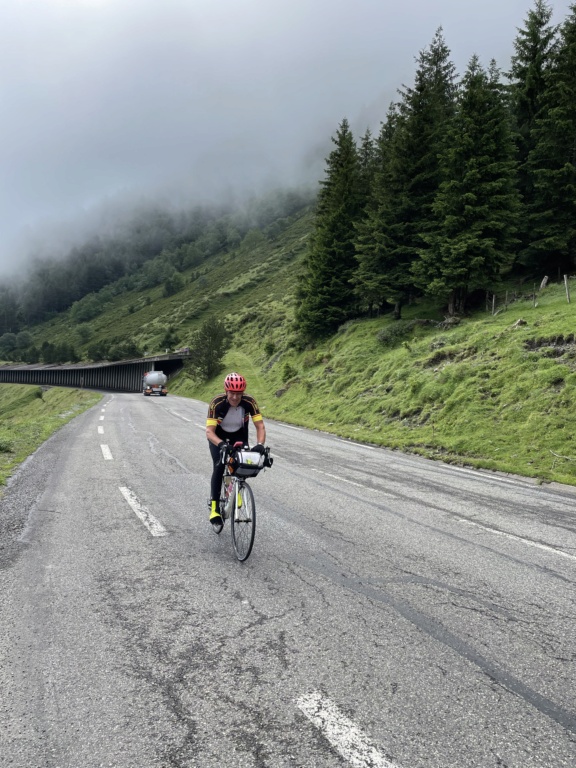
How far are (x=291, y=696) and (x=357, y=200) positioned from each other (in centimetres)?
4080

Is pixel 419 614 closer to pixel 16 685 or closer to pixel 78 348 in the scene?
pixel 16 685

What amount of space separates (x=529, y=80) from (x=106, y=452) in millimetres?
38933

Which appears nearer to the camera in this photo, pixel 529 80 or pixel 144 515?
pixel 144 515

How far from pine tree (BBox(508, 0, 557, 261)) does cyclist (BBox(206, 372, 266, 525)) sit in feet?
104

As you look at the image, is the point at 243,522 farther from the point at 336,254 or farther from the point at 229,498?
the point at 336,254

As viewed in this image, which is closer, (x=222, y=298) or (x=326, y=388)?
(x=326, y=388)

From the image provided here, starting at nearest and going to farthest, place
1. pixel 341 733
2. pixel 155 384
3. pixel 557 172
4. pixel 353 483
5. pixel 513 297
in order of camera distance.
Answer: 1. pixel 341 733
2. pixel 353 483
3. pixel 557 172
4. pixel 513 297
5. pixel 155 384

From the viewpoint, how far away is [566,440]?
13.1 m

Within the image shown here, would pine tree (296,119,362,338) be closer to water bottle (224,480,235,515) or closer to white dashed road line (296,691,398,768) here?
water bottle (224,480,235,515)

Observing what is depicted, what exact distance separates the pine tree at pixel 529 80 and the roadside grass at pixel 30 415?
31.9 m

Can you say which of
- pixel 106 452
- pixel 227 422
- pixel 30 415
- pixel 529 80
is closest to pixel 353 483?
pixel 227 422

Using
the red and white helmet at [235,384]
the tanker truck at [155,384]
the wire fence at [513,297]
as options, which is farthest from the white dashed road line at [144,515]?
the tanker truck at [155,384]

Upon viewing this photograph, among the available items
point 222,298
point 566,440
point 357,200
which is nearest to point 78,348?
point 222,298

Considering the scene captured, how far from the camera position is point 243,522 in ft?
18.6
